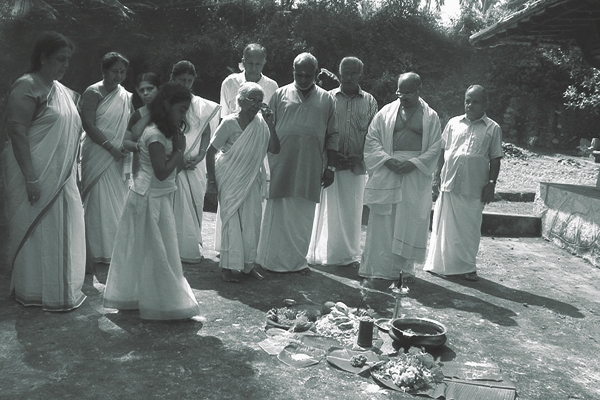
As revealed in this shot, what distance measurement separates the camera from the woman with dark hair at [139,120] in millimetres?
4465

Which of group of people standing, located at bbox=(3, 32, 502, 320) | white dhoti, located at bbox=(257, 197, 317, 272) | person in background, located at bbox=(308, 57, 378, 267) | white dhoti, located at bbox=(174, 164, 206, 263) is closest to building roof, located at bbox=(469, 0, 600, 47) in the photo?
group of people standing, located at bbox=(3, 32, 502, 320)

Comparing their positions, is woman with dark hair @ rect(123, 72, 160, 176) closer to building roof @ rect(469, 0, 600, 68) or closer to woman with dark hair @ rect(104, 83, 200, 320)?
woman with dark hair @ rect(104, 83, 200, 320)

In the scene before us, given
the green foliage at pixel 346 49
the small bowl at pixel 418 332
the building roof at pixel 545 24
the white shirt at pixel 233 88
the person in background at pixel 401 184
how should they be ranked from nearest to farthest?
the small bowl at pixel 418 332
the person in background at pixel 401 184
the white shirt at pixel 233 88
the building roof at pixel 545 24
the green foliage at pixel 346 49

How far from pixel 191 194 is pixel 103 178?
97 cm

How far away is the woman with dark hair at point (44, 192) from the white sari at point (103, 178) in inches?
45.5

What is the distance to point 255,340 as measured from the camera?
4.25 metres

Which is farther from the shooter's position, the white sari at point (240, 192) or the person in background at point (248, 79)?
the person in background at point (248, 79)

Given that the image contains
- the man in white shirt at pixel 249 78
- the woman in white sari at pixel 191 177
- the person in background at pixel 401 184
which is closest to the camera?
the person in background at pixel 401 184

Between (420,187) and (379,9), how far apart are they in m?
17.3

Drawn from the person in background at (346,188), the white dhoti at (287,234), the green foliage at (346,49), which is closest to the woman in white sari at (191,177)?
the white dhoti at (287,234)

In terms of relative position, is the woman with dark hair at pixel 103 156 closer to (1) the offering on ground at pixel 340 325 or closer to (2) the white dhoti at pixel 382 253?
(1) the offering on ground at pixel 340 325

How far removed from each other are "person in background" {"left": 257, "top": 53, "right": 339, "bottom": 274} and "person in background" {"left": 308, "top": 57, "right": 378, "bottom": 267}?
1.26 ft

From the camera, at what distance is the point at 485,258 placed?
297 inches

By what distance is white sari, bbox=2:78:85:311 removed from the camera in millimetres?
4484
